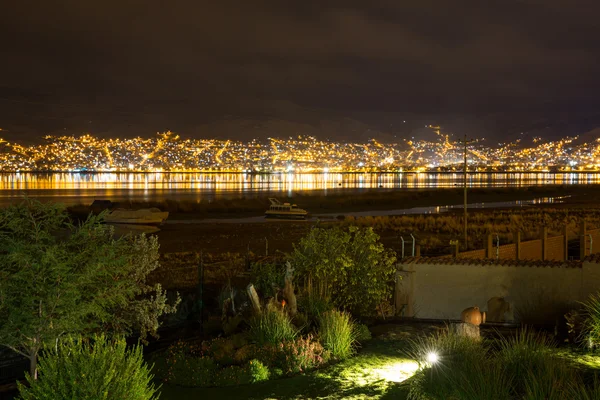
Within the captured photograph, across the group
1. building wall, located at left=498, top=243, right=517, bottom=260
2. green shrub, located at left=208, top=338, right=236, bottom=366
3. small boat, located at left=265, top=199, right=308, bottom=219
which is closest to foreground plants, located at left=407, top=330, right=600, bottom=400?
green shrub, located at left=208, top=338, right=236, bottom=366

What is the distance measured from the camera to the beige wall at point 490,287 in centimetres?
1167

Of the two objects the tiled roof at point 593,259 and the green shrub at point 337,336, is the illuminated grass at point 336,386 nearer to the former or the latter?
the green shrub at point 337,336

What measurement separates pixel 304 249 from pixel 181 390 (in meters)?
4.93

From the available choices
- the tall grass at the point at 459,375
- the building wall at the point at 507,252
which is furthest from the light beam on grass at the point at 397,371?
the building wall at the point at 507,252

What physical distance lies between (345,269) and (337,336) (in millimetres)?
3195

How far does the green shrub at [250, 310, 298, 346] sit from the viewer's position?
9461mm

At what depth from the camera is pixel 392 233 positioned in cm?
3419

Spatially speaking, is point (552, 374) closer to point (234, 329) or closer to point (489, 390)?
point (489, 390)

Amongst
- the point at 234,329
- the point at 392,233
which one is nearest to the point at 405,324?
the point at 234,329

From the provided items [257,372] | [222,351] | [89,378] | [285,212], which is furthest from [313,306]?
[285,212]

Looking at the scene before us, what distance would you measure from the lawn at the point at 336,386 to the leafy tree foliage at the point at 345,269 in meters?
3.00

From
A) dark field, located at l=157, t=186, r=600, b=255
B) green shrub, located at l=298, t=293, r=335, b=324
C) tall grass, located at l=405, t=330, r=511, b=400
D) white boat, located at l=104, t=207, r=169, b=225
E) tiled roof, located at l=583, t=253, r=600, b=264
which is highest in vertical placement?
tiled roof, located at l=583, t=253, r=600, b=264

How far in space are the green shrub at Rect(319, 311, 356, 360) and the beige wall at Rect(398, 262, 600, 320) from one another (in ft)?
10.1

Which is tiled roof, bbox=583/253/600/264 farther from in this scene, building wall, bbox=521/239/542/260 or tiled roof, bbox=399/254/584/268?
building wall, bbox=521/239/542/260
